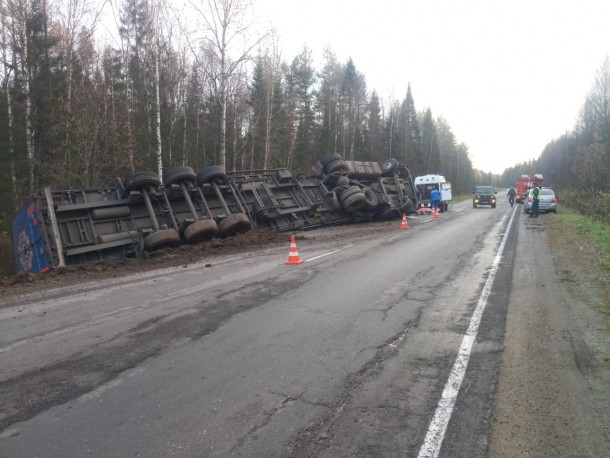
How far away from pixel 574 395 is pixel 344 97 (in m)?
45.4

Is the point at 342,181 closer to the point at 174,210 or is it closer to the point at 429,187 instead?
the point at 174,210

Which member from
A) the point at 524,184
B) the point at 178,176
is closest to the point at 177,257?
the point at 178,176

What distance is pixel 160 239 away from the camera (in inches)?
442

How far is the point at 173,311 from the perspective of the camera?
5.97 meters

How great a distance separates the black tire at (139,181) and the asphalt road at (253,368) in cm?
473

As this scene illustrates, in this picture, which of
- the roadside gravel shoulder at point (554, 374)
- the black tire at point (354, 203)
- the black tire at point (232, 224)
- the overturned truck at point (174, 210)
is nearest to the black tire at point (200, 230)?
the overturned truck at point (174, 210)

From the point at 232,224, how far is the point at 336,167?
7255 millimetres

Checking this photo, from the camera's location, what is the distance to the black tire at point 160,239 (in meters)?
11.2

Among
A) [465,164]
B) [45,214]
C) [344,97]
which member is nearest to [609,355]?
[45,214]

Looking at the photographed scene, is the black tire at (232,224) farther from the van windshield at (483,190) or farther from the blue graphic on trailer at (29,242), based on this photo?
the van windshield at (483,190)

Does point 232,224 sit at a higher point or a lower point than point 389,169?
lower

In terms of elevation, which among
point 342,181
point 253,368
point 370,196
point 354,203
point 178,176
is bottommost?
point 253,368

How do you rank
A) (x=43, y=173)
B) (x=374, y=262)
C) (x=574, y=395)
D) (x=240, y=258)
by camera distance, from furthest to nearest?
1. (x=43, y=173)
2. (x=240, y=258)
3. (x=374, y=262)
4. (x=574, y=395)

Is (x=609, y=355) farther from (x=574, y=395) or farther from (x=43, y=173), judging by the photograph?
(x=43, y=173)
